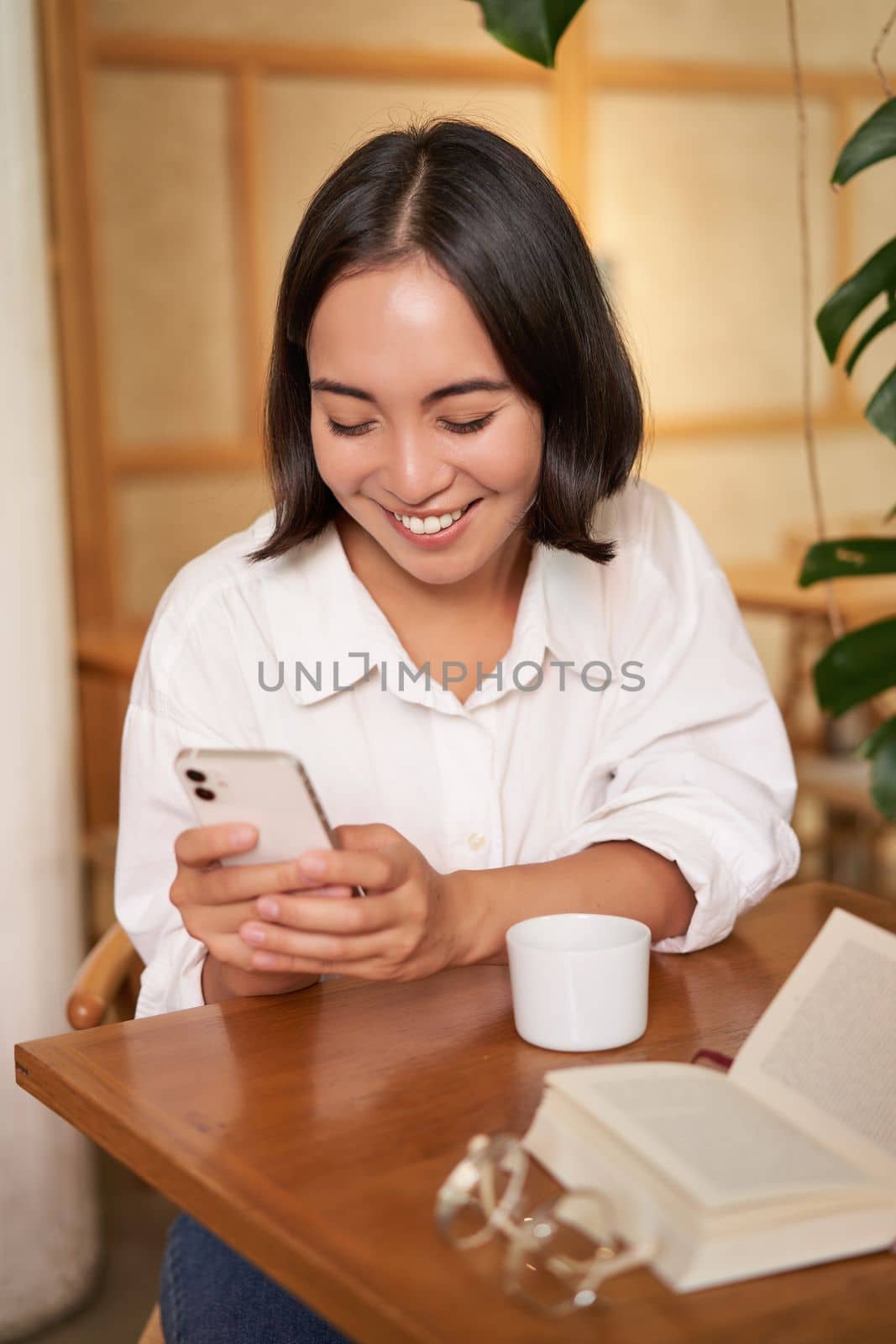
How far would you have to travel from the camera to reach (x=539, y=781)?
4.59 ft

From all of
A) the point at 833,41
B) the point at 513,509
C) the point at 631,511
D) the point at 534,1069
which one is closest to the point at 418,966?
the point at 534,1069

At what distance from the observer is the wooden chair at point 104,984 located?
4.24 ft

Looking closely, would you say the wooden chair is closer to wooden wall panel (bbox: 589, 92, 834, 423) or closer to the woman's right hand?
the woman's right hand

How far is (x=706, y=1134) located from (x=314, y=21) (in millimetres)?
3697

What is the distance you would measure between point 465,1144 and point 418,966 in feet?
0.70

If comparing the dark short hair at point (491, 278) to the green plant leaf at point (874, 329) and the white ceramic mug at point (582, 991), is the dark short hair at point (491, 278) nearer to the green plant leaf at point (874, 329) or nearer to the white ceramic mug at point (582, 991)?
the green plant leaf at point (874, 329)

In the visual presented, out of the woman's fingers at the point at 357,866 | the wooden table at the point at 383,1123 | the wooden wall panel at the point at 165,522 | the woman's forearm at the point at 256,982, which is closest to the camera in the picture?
the wooden table at the point at 383,1123

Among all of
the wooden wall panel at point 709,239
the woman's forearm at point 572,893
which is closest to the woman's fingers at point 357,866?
the woman's forearm at point 572,893

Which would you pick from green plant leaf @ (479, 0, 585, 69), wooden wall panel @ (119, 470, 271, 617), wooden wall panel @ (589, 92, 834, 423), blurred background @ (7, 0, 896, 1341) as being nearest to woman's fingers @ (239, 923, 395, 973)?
green plant leaf @ (479, 0, 585, 69)

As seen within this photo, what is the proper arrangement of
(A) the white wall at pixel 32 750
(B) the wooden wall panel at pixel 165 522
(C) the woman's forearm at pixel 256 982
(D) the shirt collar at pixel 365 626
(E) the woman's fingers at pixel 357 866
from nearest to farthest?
(E) the woman's fingers at pixel 357 866
(C) the woman's forearm at pixel 256 982
(D) the shirt collar at pixel 365 626
(A) the white wall at pixel 32 750
(B) the wooden wall panel at pixel 165 522

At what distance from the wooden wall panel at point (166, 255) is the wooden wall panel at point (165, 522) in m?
0.12

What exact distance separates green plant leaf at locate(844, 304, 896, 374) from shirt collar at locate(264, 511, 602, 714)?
30 centimetres

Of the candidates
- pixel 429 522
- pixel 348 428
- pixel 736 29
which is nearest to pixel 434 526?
pixel 429 522

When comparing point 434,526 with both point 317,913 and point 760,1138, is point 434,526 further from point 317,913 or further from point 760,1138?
point 760,1138
